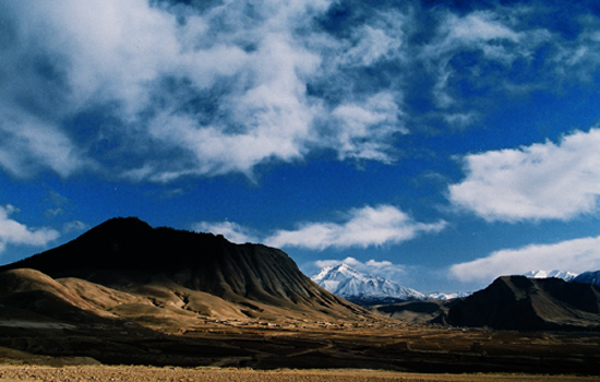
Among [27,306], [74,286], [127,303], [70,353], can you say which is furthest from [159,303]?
[70,353]

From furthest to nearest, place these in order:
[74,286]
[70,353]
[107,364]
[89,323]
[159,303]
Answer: [159,303] < [74,286] < [89,323] < [70,353] < [107,364]

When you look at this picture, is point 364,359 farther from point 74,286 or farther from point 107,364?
point 74,286

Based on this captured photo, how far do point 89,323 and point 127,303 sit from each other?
206ft

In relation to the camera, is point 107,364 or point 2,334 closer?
point 107,364

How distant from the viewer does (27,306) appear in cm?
11031

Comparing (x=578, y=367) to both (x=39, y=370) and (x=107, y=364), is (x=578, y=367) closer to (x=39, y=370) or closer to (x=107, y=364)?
(x=107, y=364)

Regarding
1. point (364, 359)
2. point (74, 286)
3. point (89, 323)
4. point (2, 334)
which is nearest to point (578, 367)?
point (364, 359)

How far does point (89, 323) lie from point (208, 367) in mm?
75066

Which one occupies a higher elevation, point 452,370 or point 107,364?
point 107,364

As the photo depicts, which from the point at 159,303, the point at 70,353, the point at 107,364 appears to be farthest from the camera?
the point at 159,303

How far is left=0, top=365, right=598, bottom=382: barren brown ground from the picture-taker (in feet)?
122

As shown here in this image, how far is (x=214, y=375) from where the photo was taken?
43.0 metres

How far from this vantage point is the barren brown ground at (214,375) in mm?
37219

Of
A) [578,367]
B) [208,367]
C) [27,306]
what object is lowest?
[578,367]
